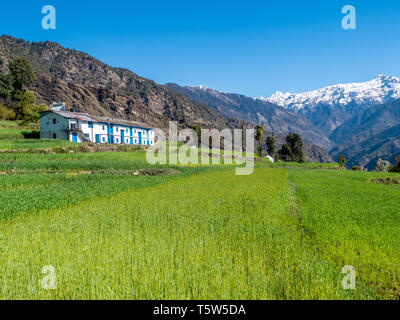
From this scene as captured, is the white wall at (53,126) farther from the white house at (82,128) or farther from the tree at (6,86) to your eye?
the tree at (6,86)

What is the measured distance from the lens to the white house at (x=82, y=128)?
58.0 m

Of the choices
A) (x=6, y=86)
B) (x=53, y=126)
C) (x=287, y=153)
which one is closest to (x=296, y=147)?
(x=287, y=153)

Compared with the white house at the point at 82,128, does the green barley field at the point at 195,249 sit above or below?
below

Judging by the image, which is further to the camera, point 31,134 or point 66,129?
point 31,134

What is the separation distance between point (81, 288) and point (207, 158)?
56649 millimetres

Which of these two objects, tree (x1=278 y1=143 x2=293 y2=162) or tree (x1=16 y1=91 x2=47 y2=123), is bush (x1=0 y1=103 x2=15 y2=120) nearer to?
tree (x1=16 y1=91 x2=47 y2=123)

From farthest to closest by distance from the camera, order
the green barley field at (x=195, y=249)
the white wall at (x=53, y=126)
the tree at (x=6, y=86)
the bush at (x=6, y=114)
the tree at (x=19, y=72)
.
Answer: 1. the tree at (x=19, y=72)
2. the tree at (x=6, y=86)
3. the bush at (x=6, y=114)
4. the white wall at (x=53, y=126)
5. the green barley field at (x=195, y=249)

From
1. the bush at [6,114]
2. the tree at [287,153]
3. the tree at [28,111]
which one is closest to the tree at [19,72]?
the tree at [28,111]

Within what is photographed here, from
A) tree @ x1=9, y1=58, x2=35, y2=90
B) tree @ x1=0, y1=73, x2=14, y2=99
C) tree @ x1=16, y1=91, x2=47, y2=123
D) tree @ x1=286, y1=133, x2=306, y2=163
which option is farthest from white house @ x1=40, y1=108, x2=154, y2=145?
tree @ x1=286, y1=133, x2=306, y2=163

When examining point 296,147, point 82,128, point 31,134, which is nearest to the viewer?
point 31,134

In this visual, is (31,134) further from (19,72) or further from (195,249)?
(195,249)

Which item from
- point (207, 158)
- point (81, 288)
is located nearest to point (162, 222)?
point (81, 288)

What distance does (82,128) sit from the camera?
198ft

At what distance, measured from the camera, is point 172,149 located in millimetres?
63594
